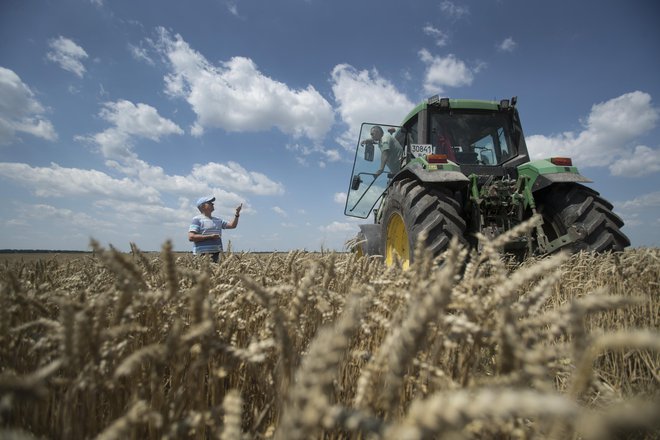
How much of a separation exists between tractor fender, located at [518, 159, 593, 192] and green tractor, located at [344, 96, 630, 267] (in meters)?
0.01

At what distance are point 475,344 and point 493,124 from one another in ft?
17.8

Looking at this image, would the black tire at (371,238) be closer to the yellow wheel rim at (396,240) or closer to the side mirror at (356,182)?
the yellow wheel rim at (396,240)

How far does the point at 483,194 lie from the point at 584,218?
108 centimetres

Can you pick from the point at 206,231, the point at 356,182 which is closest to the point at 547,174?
the point at 356,182

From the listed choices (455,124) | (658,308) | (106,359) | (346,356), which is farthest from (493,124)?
(106,359)

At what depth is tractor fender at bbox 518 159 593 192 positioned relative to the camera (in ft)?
11.8

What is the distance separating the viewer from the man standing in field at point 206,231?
5172 mm

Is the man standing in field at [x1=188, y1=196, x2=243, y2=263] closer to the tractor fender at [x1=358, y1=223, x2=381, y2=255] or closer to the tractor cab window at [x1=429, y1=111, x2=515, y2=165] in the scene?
the tractor fender at [x1=358, y1=223, x2=381, y2=255]

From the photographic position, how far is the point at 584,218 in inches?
140

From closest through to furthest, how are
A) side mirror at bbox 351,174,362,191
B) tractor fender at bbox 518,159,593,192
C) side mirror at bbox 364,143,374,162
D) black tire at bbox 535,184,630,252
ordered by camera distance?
black tire at bbox 535,184,630,252
tractor fender at bbox 518,159,593,192
side mirror at bbox 364,143,374,162
side mirror at bbox 351,174,362,191

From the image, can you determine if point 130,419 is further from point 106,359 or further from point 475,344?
point 475,344

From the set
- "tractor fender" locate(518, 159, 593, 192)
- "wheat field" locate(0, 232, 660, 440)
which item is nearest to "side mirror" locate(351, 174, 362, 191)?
"tractor fender" locate(518, 159, 593, 192)

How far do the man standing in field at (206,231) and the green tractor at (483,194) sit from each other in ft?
7.81

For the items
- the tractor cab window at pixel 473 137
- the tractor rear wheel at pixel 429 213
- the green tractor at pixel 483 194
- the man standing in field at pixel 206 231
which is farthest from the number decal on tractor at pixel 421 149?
the man standing in field at pixel 206 231
